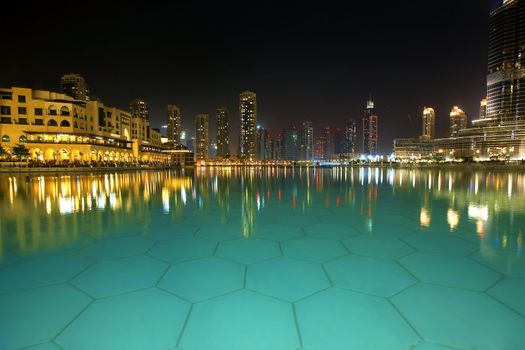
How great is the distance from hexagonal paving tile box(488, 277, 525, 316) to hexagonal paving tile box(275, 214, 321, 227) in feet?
10.2

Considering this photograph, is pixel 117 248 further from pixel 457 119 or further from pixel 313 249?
pixel 457 119

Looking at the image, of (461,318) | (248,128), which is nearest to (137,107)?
(248,128)

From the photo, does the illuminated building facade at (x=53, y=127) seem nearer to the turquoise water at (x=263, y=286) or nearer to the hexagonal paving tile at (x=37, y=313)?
the turquoise water at (x=263, y=286)

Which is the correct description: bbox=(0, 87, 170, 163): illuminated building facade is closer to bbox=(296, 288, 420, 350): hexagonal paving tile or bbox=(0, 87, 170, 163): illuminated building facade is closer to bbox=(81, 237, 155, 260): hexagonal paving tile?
bbox=(81, 237, 155, 260): hexagonal paving tile

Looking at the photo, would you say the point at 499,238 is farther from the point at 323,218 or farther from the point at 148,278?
the point at 148,278

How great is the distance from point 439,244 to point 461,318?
7.06 ft

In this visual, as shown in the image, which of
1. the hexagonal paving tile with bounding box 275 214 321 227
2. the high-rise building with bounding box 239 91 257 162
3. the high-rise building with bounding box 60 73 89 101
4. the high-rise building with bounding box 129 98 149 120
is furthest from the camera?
the high-rise building with bounding box 129 98 149 120

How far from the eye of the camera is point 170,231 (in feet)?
15.9

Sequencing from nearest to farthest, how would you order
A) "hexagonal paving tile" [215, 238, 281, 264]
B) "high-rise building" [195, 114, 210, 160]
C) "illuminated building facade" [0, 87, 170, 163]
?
1. "hexagonal paving tile" [215, 238, 281, 264]
2. "illuminated building facade" [0, 87, 170, 163]
3. "high-rise building" [195, 114, 210, 160]

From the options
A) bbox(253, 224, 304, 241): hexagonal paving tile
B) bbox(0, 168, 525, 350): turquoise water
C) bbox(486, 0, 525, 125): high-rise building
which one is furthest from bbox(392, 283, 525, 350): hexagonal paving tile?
bbox(486, 0, 525, 125): high-rise building

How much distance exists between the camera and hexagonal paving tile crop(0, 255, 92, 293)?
8.84ft

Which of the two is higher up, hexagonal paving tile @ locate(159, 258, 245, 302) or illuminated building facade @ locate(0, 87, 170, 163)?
illuminated building facade @ locate(0, 87, 170, 163)

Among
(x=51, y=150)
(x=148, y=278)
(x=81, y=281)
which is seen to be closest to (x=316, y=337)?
(x=148, y=278)

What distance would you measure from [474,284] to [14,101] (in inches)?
2944
